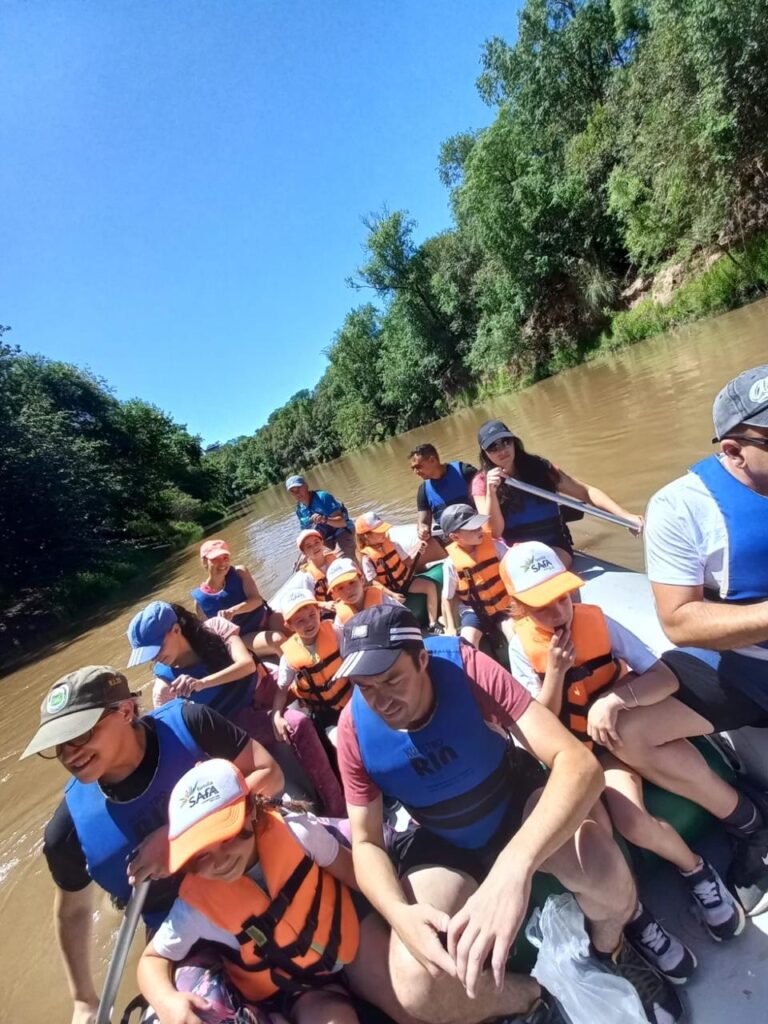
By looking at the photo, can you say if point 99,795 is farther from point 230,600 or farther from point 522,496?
point 522,496

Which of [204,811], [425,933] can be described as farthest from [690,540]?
[204,811]

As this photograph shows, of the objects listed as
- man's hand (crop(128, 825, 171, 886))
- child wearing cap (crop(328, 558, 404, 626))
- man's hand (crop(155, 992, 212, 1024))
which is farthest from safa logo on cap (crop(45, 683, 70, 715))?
child wearing cap (crop(328, 558, 404, 626))

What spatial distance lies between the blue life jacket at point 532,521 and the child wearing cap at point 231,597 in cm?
173

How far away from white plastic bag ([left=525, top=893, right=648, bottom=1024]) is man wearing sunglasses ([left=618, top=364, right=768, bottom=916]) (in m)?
0.45

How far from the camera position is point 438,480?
4293mm

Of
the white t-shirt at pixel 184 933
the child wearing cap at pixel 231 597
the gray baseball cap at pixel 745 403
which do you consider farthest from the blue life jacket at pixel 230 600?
the gray baseball cap at pixel 745 403

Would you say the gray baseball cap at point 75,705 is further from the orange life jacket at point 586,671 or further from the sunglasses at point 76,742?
the orange life jacket at point 586,671

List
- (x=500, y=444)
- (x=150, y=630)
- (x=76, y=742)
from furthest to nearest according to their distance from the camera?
1. (x=500, y=444)
2. (x=150, y=630)
3. (x=76, y=742)

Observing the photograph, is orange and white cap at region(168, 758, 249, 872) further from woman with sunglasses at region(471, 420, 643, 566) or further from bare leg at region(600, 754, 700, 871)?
woman with sunglasses at region(471, 420, 643, 566)

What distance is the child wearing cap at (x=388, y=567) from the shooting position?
4.29m

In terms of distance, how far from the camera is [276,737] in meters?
Answer: 2.68

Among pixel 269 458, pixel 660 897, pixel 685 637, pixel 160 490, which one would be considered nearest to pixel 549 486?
pixel 685 637

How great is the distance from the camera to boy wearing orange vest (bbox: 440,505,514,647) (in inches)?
120

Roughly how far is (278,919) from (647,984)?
89cm
